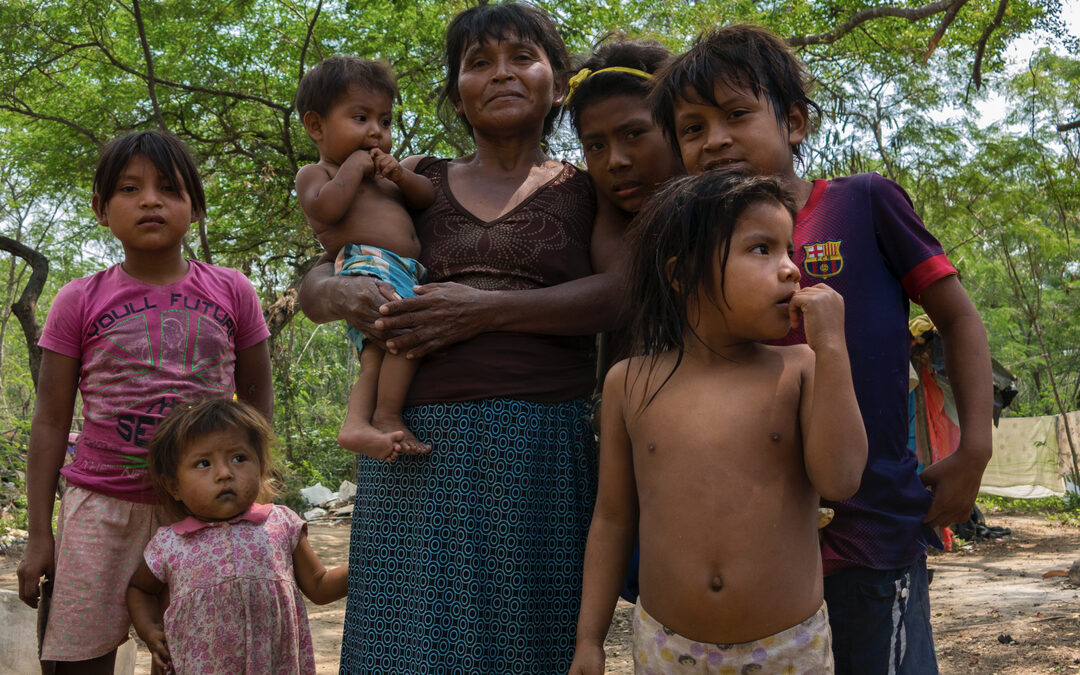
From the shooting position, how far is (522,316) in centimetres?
189

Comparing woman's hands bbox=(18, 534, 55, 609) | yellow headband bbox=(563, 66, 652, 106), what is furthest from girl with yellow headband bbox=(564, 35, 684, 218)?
woman's hands bbox=(18, 534, 55, 609)

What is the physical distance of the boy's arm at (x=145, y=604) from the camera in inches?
85.3

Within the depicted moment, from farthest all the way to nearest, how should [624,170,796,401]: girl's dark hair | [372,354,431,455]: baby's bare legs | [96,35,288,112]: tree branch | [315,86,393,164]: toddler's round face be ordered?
1. [96,35,288,112]: tree branch
2. [315,86,393,164]: toddler's round face
3. [372,354,431,455]: baby's bare legs
4. [624,170,796,401]: girl's dark hair

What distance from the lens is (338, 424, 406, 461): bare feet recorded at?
1.86m

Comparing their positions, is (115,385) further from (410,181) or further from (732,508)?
(732,508)

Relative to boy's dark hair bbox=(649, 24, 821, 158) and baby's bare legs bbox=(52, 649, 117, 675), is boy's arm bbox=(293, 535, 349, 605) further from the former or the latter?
boy's dark hair bbox=(649, 24, 821, 158)

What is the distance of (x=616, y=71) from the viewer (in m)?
2.08

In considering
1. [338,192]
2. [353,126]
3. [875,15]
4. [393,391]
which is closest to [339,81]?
[353,126]

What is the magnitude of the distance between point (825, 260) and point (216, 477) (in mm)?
1451

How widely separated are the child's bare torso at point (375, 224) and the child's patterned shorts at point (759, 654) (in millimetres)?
1070

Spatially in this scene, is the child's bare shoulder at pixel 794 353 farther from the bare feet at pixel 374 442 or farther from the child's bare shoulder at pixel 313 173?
the child's bare shoulder at pixel 313 173

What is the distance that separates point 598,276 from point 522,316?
7.6 inches

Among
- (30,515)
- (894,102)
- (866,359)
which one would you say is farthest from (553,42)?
(894,102)

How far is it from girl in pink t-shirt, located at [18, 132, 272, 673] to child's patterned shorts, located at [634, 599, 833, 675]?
1.39 m
